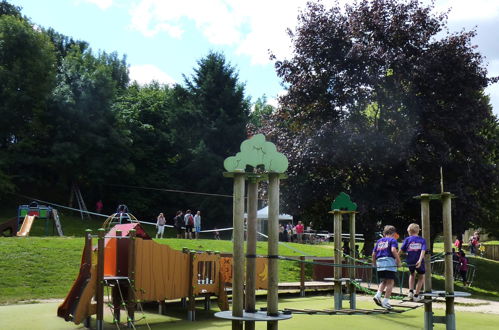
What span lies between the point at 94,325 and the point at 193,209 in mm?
33354

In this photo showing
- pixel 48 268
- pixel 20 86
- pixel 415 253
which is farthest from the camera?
pixel 20 86

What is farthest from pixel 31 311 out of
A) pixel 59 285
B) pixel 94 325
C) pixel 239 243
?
pixel 239 243

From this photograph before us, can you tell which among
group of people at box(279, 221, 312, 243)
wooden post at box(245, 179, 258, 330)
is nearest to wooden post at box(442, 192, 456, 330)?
wooden post at box(245, 179, 258, 330)

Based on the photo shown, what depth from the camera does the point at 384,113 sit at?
25.9 meters

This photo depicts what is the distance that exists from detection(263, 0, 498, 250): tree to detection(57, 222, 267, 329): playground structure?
11.7 meters

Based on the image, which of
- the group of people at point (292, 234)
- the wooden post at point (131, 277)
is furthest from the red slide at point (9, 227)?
the wooden post at point (131, 277)

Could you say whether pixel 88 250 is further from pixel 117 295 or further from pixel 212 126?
pixel 212 126

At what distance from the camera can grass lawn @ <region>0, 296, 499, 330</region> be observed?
11.9 meters

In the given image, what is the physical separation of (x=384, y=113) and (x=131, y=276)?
16.6 metres

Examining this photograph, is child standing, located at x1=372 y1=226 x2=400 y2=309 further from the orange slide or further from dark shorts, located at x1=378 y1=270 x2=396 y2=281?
the orange slide

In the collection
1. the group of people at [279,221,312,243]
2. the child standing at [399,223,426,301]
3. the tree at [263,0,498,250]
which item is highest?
the tree at [263,0,498,250]

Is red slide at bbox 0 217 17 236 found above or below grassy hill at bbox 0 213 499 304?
above

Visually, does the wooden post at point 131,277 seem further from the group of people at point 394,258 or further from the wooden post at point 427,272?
the wooden post at point 427,272

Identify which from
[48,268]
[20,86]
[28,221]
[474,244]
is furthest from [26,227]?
[474,244]
